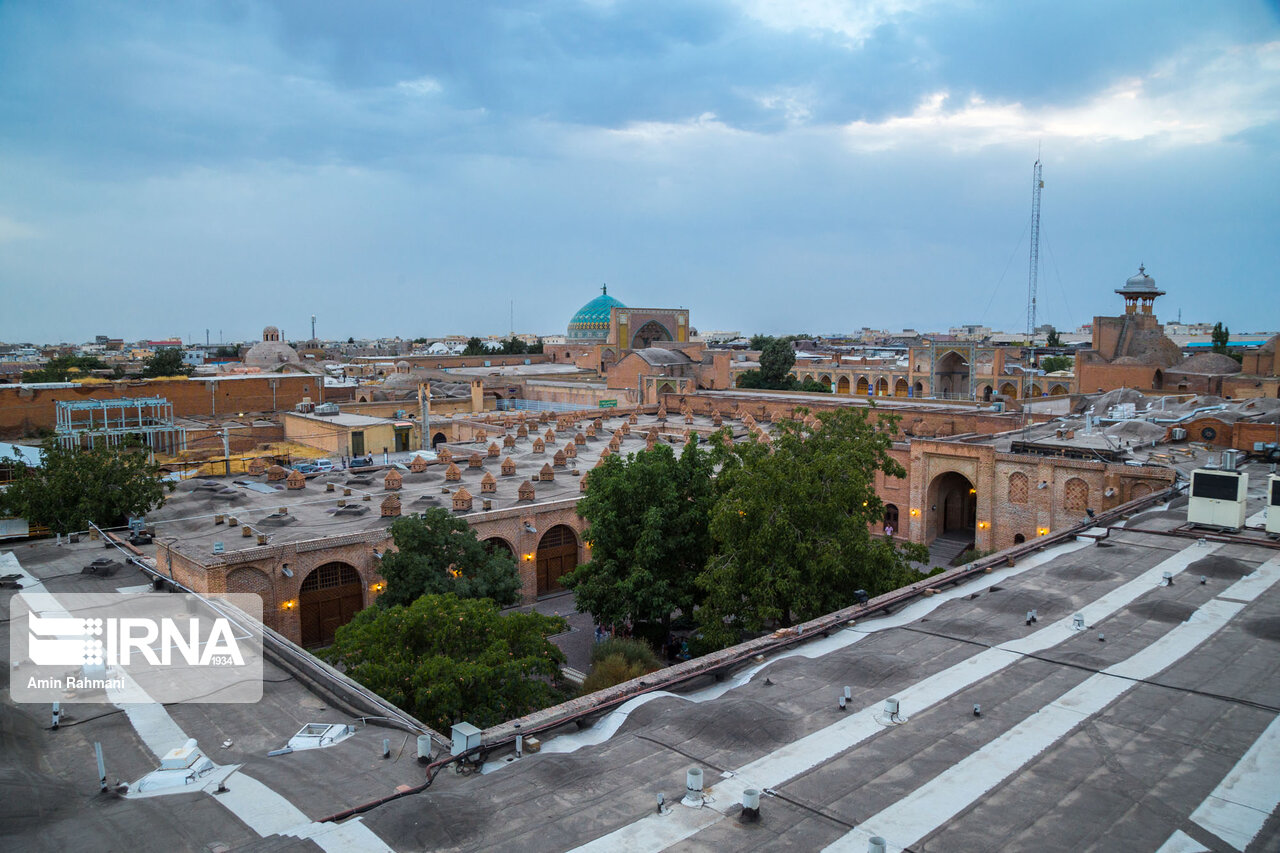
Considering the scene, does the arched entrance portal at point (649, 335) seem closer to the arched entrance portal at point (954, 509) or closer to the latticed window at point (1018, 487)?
the arched entrance portal at point (954, 509)

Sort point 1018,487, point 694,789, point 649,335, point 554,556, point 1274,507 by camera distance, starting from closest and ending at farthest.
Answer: point 694,789 → point 1274,507 → point 554,556 → point 1018,487 → point 649,335

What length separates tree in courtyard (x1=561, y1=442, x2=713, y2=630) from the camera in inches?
725

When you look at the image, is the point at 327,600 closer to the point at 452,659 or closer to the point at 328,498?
the point at 328,498

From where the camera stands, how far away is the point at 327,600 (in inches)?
837

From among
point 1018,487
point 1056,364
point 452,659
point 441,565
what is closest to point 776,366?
point 1056,364

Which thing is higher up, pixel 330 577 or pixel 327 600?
pixel 330 577

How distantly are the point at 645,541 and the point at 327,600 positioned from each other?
29.4 feet

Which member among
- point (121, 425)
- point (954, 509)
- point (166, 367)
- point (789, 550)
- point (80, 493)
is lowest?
point (954, 509)

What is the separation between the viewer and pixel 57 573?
59.9ft

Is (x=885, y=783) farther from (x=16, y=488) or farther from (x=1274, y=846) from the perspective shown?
(x=16, y=488)

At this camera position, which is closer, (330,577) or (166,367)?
(330,577)

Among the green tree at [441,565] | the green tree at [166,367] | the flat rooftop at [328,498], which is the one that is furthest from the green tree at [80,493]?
the green tree at [166,367]

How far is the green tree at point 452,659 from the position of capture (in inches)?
475

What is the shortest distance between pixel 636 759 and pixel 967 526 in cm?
2860
